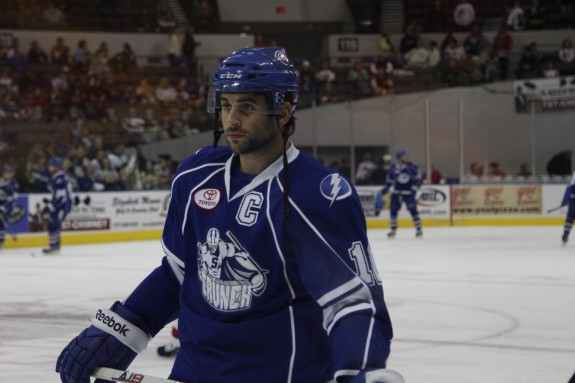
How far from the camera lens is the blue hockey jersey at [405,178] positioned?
16516 mm

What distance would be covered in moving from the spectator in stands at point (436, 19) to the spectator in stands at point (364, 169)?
543 cm

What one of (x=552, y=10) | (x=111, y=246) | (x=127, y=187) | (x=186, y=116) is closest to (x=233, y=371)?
(x=111, y=246)

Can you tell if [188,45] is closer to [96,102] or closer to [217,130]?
[96,102]

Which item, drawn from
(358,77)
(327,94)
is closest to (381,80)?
(358,77)

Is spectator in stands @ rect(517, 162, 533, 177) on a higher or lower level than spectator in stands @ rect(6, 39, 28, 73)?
lower

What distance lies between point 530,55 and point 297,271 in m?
18.9

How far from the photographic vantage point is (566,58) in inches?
789

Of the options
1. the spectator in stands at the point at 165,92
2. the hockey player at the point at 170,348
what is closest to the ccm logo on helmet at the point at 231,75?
the hockey player at the point at 170,348

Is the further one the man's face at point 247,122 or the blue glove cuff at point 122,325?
the blue glove cuff at point 122,325

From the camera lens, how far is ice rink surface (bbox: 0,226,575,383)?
539cm

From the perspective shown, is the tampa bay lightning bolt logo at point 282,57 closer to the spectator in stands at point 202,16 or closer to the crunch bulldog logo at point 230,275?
the crunch bulldog logo at point 230,275

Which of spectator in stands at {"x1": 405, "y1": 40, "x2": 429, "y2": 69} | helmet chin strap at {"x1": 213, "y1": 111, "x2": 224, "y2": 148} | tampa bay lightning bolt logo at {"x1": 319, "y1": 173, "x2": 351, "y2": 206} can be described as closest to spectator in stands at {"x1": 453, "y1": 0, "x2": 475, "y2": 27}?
spectator in stands at {"x1": 405, "y1": 40, "x2": 429, "y2": 69}

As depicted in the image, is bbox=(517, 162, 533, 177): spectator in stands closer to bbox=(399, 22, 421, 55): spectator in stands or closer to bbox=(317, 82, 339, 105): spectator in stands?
bbox=(317, 82, 339, 105): spectator in stands

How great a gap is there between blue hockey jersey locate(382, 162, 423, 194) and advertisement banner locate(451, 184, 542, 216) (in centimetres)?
241
